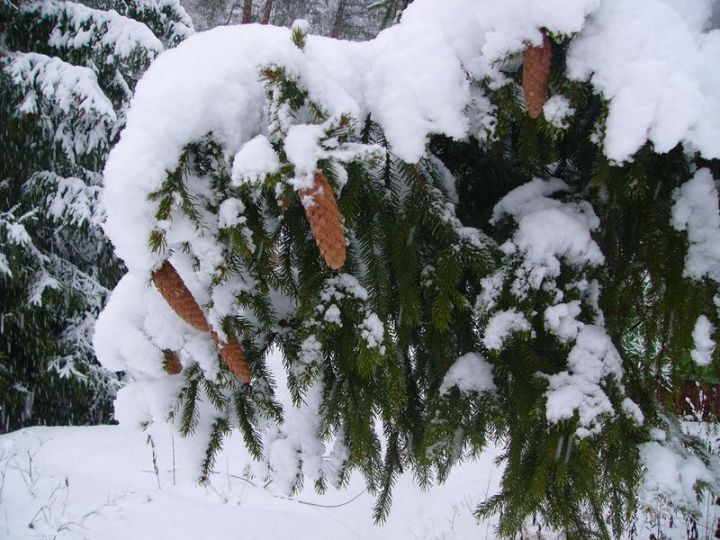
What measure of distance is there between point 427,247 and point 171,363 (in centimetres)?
82

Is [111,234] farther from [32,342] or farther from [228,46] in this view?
[32,342]

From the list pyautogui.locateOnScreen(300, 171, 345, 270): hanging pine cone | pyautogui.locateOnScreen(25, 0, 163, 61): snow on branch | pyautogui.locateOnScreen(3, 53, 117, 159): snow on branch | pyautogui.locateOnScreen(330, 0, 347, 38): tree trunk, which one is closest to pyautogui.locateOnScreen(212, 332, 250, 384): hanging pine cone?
pyautogui.locateOnScreen(300, 171, 345, 270): hanging pine cone

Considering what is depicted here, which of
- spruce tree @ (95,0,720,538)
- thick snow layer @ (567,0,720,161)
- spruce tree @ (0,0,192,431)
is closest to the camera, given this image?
thick snow layer @ (567,0,720,161)

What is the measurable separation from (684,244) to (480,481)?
5.84m

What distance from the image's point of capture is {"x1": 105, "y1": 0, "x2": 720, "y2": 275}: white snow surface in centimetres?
109

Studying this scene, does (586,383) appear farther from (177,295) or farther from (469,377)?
(177,295)

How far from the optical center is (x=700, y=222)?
1325mm

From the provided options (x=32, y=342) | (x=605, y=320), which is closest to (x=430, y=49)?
(x=605, y=320)

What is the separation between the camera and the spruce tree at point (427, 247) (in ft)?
3.88

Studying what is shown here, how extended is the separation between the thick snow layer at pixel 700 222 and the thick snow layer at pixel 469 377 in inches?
23.7

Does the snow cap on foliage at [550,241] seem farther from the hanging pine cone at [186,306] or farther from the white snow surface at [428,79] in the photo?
the hanging pine cone at [186,306]

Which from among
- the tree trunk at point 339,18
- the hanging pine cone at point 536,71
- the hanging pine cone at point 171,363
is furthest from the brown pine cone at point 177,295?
the tree trunk at point 339,18

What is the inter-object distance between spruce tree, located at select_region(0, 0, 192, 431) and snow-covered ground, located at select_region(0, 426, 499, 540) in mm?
779

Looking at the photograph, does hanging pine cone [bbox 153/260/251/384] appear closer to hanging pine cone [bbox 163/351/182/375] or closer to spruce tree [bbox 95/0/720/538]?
spruce tree [bbox 95/0/720/538]
